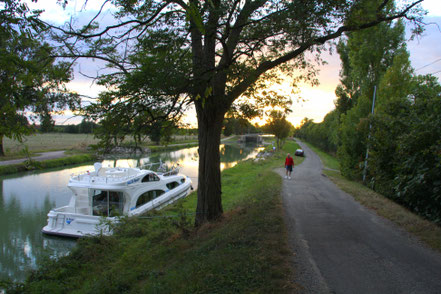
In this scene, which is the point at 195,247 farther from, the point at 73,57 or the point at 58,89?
the point at 73,57

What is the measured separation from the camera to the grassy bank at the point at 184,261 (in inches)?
180

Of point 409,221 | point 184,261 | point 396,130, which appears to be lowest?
point 184,261

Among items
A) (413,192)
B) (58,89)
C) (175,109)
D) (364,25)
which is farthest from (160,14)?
(413,192)

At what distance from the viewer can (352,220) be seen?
25.6 ft

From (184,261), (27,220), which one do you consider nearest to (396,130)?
(184,261)

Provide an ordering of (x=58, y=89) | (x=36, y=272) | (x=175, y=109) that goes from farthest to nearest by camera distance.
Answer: (x=36, y=272), (x=175, y=109), (x=58, y=89)

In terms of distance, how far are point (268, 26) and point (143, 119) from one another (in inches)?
155

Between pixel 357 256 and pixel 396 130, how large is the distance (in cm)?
702

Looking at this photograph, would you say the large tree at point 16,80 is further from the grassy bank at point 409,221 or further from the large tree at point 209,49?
the grassy bank at point 409,221

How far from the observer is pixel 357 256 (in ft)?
17.5

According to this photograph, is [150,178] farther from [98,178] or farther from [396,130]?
[396,130]

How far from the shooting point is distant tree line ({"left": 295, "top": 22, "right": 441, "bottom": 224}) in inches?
312

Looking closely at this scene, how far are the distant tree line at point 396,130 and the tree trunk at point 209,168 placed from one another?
504 centimetres

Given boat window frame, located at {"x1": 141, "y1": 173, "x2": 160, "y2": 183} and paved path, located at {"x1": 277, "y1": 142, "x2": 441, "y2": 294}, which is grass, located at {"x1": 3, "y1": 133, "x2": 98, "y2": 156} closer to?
boat window frame, located at {"x1": 141, "y1": 173, "x2": 160, "y2": 183}
